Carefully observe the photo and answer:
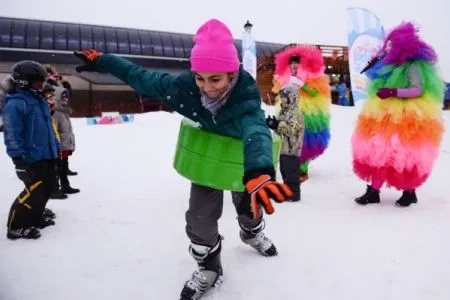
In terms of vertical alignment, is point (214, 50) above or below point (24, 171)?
above

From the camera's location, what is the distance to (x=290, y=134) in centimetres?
374

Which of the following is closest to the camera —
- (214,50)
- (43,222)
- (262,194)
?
(262,194)

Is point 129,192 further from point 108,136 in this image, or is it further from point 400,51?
point 108,136

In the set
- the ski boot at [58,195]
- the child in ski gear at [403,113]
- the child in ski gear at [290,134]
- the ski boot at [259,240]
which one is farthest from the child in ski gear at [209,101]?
the ski boot at [58,195]

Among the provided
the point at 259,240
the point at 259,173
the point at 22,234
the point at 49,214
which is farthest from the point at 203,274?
the point at 49,214

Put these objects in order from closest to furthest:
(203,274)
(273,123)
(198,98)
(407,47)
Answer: (198,98) → (203,274) → (407,47) → (273,123)

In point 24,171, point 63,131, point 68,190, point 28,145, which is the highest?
point 28,145

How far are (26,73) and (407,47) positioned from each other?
333cm

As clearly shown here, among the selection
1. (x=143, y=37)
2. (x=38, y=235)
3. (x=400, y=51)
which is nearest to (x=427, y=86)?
(x=400, y=51)

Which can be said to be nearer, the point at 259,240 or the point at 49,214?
the point at 259,240

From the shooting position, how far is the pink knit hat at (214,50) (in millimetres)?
1617

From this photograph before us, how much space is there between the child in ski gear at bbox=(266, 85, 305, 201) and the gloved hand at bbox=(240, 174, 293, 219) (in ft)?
8.22

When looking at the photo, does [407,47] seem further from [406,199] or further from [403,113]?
[406,199]

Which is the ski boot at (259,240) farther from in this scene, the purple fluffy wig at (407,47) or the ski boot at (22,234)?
the purple fluffy wig at (407,47)
